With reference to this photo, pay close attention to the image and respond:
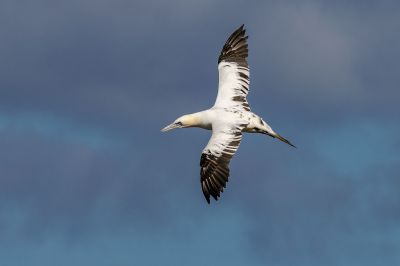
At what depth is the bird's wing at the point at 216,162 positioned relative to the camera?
35.9 m

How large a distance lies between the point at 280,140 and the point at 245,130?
125cm

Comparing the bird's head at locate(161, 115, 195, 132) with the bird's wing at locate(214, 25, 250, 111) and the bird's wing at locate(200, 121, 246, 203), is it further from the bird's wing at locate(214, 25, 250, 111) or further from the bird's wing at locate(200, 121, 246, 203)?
the bird's wing at locate(200, 121, 246, 203)

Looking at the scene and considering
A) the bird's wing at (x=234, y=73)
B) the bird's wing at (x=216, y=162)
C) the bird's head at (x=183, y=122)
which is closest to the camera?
the bird's wing at (x=216, y=162)

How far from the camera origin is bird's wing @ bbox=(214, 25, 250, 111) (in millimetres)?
39375

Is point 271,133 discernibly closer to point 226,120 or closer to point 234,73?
point 226,120

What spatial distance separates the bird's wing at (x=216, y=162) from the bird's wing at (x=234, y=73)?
8.45 feet

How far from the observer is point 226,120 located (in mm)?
37125

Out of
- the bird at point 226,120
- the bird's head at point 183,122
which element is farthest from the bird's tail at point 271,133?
the bird's head at point 183,122

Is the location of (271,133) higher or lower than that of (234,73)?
lower

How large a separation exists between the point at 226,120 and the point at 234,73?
147 inches

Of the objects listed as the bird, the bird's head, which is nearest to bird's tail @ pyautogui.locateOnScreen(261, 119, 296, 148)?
the bird

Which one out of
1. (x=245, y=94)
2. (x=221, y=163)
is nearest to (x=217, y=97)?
(x=245, y=94)

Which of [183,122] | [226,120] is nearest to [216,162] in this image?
[226,120]

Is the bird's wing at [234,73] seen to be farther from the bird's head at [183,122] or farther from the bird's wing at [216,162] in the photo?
the bird's wing at [216,162]
